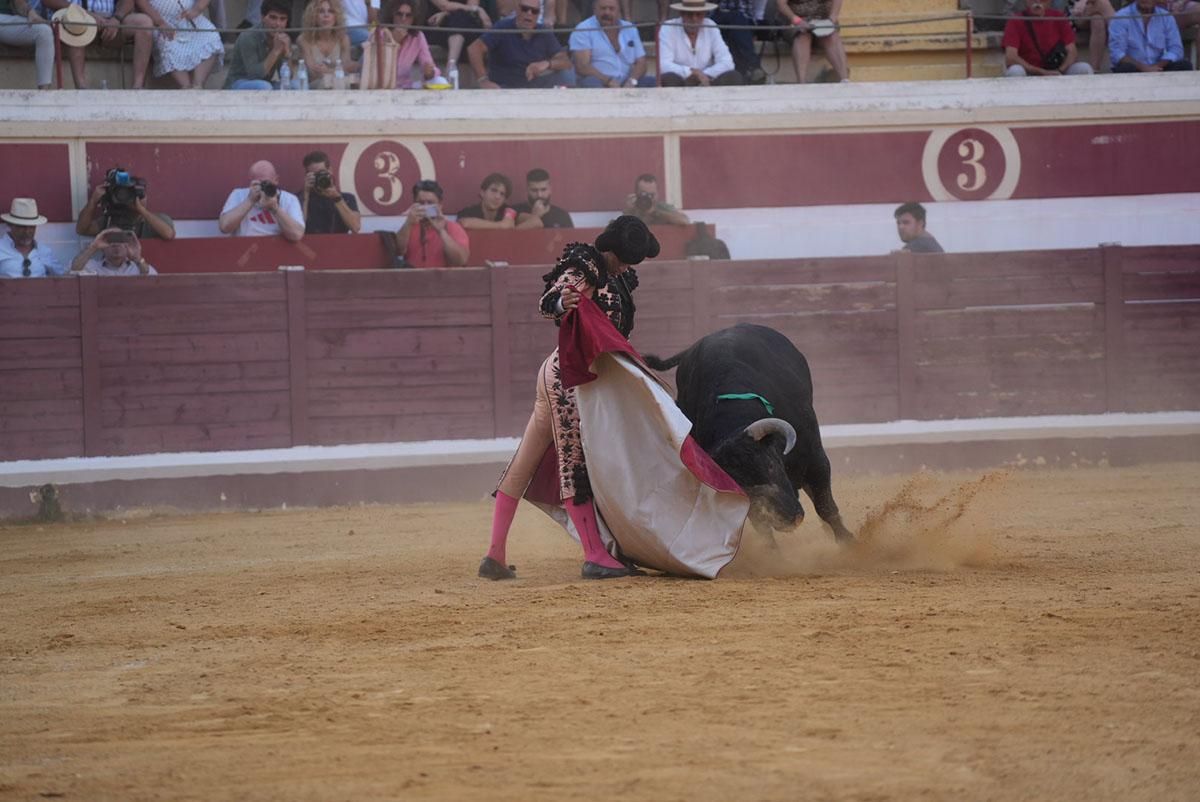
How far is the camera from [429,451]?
29.5 ft

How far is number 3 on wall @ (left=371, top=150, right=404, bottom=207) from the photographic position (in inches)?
386

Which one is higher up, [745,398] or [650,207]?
[650,207]

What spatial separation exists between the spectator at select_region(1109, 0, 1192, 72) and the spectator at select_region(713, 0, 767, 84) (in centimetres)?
260

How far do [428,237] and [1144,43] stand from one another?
5552 mm

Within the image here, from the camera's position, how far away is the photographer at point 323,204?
30.4 feet

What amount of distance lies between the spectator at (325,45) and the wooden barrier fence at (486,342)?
1.84 metres

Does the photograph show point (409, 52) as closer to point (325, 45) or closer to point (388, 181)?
point (325, 45)

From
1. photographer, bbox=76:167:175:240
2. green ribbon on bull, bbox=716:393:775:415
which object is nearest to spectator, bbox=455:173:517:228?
photographer, bbox=76:167:175:240

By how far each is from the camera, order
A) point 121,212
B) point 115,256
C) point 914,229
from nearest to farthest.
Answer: point 115,256, point 121,212, point 914,229

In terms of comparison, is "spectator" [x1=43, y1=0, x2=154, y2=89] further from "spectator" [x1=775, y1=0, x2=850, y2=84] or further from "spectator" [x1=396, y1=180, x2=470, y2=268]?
"spectator" [x1=775, y1=0, x2=850, y2=84]

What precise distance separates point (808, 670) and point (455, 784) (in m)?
1.09

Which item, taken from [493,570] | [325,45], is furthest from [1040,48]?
[493,570]

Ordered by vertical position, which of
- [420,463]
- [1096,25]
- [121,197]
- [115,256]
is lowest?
[420,463]

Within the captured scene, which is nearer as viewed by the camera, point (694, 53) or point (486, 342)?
point (486, 342)
